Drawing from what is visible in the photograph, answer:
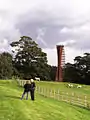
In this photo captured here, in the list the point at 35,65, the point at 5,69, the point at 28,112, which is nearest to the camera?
the point at 28,112

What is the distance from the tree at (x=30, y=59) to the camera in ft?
338

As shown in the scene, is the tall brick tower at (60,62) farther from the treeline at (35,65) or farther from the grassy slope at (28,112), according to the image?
the grassy slope at (28,112)

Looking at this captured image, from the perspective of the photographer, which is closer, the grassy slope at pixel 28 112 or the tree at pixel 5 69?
the grassy slope at pixel 28 112

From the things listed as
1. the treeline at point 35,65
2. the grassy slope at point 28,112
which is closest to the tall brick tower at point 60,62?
the treeline at point 35,65

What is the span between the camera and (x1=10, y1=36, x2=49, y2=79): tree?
10314cm

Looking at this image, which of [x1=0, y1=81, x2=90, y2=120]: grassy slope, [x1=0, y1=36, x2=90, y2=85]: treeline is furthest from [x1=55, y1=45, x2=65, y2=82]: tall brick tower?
[x1=0, y1=81, x2=90, y2=120]: grassy slope

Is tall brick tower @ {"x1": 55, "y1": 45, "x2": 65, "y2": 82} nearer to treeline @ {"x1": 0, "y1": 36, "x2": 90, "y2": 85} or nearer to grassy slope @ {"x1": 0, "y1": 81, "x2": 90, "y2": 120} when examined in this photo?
treeline @ {"x1": 0, "y1": 36, "x2": 90, "y2": 85}

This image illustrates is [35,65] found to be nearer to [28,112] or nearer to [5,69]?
[5,69]

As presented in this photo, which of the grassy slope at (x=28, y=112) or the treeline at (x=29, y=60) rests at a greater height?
the treeline at (x=29, y=60)

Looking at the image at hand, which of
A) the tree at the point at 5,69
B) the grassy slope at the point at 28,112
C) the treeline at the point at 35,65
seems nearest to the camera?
the grassy slope at the point at 28,112

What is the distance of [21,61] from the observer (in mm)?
105625

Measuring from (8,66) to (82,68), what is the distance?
100 ft

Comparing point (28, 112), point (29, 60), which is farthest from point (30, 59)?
point (28, 112)

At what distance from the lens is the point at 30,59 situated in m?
106
